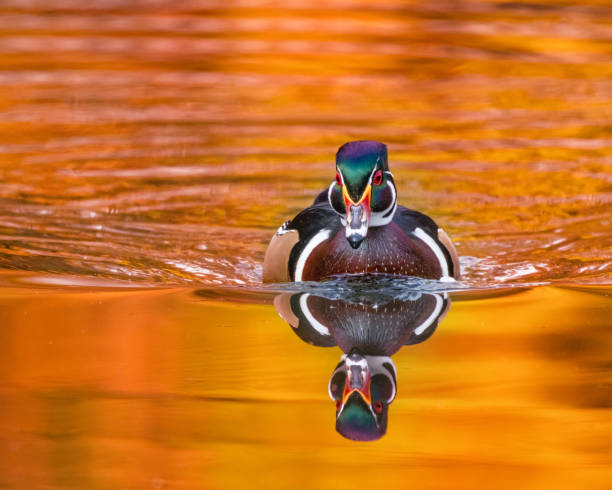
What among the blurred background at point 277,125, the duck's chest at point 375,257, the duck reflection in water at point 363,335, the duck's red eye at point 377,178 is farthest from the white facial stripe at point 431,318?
the blurred background at point 277,125

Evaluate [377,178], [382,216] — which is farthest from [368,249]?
[377,178]

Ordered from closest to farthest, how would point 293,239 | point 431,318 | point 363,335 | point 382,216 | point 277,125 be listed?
point 363,335
point 431,318
point 382,216
point 293,239
point 277,125

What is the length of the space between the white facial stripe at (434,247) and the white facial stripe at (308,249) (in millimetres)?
579

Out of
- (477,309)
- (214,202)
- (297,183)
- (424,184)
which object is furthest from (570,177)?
(477,309)

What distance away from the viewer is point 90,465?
4.72 metres

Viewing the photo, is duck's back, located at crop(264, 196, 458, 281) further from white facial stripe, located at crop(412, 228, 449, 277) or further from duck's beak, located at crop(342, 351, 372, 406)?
duck's beak, located at crop(342, 351, 372, 406)

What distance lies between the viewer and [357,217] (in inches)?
284

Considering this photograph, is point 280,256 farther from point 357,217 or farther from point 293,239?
point 357,217

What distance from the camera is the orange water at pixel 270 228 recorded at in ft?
16.2

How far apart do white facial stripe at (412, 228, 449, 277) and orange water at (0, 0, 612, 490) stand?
197mm

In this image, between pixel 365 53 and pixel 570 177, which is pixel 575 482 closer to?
pixel 570 177

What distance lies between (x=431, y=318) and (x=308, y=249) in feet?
4.44

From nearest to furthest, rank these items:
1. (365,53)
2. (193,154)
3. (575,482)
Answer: (575,482) → (193,154) → (365,53)

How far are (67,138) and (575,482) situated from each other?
845cm
